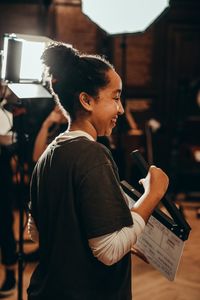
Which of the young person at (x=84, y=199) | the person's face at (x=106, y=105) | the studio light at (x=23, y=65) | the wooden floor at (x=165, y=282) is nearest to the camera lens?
the young person at (x=84, y=199)

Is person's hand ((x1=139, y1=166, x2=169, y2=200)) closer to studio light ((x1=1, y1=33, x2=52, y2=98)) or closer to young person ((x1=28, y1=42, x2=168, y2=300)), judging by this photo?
young person ((x1=28, y1=42, x2=168, y2=300))

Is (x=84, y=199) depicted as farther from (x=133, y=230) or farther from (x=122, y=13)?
(x=122, y=13)

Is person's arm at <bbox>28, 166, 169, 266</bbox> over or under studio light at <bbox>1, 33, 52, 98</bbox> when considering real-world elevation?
under

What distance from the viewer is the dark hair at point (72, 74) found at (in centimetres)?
135

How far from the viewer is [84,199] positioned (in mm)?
1253

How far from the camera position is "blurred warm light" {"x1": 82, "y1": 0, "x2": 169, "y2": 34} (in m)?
3.56

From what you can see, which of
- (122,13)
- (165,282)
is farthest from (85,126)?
(122,13)

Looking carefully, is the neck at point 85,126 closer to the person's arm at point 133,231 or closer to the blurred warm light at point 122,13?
the person's arm at point 133,231

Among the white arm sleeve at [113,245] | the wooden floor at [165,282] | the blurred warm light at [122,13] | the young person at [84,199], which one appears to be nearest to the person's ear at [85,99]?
the young person at [84,199]

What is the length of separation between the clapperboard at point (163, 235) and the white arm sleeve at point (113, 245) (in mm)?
152

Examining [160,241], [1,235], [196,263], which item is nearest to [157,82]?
[196,263]

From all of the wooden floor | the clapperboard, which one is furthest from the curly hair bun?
the wooden floor

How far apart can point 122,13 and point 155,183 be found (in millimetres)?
2568

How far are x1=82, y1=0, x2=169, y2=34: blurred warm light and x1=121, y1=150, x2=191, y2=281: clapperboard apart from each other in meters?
2.34
